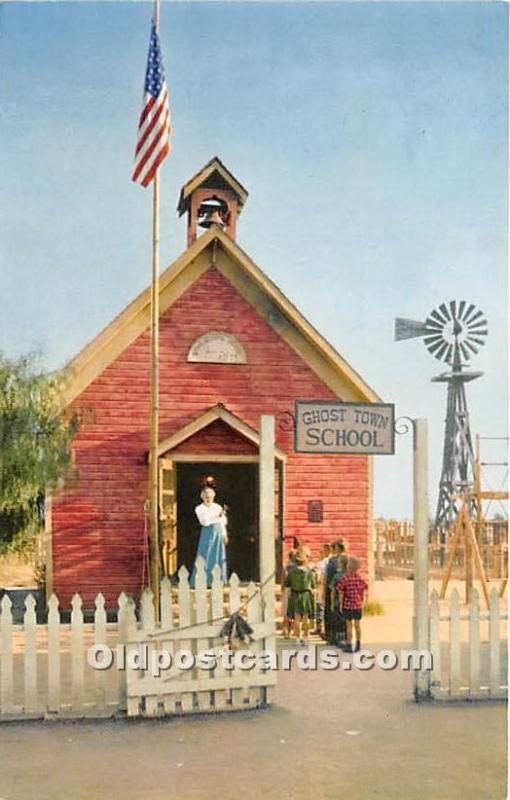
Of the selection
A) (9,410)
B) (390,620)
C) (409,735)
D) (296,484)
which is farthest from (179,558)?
(409,735)

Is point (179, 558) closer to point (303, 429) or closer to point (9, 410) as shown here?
point (9, 410)

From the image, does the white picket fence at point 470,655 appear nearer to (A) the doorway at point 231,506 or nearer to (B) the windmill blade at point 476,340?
(B) the windmill blade at point 476,340

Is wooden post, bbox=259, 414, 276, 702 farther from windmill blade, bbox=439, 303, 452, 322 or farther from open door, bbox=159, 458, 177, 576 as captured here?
open door, bbox=159, 458, 177, 576

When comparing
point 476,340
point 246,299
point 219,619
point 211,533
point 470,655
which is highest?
point 246,299

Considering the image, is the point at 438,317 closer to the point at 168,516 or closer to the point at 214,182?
the point at 214,182

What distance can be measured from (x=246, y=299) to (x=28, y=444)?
3927mm

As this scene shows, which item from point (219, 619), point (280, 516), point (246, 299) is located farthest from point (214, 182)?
point (219, 619)

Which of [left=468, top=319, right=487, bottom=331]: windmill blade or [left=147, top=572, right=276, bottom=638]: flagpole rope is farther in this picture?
[left=468, top=319, right=487, bottom=331]: windmill blade

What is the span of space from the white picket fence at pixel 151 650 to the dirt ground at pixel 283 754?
17 centimetres

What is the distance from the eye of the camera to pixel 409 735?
7.27m

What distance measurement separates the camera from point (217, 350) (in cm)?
1396

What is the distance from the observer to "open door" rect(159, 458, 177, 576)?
13633mm

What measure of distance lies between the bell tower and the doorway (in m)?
4.20

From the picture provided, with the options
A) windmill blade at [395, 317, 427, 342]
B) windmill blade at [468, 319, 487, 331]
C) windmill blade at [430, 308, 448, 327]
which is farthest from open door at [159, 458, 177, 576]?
windmill blade at [468, 319, 487, 331]
